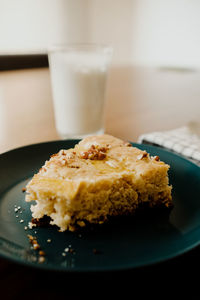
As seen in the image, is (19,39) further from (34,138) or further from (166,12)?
(34,138)

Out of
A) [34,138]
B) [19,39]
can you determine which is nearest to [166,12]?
[19,39]

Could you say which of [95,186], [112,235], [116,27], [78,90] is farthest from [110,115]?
[116,27]

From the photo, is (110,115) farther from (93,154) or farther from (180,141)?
(93,154)

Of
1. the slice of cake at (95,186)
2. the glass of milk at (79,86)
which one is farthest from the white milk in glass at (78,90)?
the slice of cake at (95,186)

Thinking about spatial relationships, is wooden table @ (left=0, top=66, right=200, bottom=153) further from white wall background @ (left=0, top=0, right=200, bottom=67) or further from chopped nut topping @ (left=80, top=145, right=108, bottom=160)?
white wall background @ (left=0, top=0, right=200, bottom=67)

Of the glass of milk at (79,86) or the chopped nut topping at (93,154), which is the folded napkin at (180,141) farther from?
the chopped nut topping at (93,154)

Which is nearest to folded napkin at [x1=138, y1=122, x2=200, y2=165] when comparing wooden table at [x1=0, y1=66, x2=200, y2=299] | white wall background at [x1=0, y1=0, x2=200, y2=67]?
wooden table at [x1=0, y1=66, x2=200, y2=299]

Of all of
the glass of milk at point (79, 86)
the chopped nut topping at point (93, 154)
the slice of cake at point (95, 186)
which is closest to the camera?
the slice of cake at point (95, 186)
